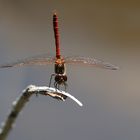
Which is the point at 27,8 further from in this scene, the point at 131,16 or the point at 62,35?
the point at 131,16

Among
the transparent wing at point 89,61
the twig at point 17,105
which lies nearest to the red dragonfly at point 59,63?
the transparent wing at point 89,61

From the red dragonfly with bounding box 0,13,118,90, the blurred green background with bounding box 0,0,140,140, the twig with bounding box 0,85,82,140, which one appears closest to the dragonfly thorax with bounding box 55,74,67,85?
the red dragonfly with bounding box 0,13,118,90

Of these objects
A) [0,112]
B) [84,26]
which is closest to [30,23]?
[84,26]

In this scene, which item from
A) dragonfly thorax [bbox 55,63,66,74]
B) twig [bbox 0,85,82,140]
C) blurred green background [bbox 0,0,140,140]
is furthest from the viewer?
blurred green background [bbox 0,0,140,140]

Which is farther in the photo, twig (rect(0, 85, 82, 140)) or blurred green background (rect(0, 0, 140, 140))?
blurred green background (rect(0, 0, 140, 140))

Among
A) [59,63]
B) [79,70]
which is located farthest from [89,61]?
[79,70]

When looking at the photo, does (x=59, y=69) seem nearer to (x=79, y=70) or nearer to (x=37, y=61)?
(x=37, y=61)

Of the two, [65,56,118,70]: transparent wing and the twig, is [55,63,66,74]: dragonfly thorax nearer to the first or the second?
[65,56,118,70]: transparent wing

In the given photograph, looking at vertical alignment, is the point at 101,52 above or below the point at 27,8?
below

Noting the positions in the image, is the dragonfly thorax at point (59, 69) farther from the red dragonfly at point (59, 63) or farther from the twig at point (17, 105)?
the twig at point (17, 105)
